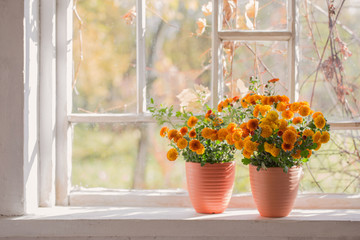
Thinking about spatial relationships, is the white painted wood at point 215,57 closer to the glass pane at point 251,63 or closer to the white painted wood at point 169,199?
the glass pane at point 251,63

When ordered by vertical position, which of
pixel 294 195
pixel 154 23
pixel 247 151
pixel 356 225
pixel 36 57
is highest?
pixel 154 23

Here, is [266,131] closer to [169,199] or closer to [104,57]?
[169,199]

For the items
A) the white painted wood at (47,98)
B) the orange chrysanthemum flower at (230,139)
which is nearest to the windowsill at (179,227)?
the white painted wood at (47,98)

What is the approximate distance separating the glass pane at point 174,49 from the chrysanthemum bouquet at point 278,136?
32 centimetres

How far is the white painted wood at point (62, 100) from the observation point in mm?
1616

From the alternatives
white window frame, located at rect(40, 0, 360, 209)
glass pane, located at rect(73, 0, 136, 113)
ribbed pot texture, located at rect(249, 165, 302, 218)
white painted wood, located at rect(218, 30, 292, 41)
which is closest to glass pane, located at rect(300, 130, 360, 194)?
white window frame, located at rect(40, 0, 360, 209)

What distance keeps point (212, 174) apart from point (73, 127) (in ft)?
2.05

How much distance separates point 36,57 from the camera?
5.02ft

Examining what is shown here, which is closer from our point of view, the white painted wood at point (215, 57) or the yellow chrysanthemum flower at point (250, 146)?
the yellow chrysanthemum flower at point (250, 146)

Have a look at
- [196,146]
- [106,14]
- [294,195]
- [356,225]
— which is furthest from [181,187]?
[106,14]

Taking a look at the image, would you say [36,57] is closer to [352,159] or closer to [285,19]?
[285,19]

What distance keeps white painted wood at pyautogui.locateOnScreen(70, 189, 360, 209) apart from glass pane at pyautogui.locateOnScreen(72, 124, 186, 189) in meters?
0.07

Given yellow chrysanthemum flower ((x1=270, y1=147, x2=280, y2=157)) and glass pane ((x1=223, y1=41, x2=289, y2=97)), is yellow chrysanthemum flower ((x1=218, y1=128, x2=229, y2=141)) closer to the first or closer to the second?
yellow chrysanthemum flower ((x1=270, y1=147, x2=280, y2=157))

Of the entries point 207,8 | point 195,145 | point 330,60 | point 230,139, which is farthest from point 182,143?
point 330,60
